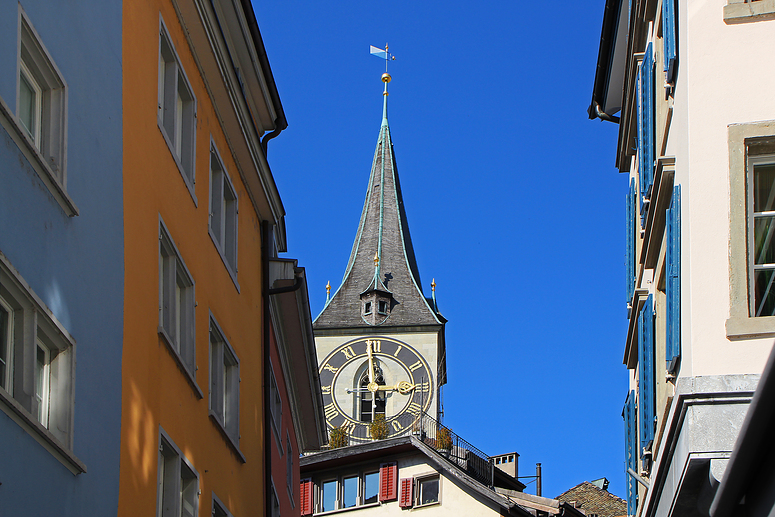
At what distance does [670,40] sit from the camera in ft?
36.8

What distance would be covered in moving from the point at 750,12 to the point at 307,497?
2781 centimetres

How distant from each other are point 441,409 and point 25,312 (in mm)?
57838

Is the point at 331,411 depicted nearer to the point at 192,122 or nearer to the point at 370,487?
the point at 370,487

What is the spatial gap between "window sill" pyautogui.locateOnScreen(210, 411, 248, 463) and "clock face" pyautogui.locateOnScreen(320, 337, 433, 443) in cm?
4588

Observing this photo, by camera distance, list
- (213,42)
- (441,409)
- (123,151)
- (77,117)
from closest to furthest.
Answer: (77,117) < (123,151) < (213,42) < (441,409)

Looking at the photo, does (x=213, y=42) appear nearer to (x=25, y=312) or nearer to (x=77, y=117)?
(x=77, y=117)

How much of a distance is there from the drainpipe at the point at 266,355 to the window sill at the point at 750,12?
9.40m

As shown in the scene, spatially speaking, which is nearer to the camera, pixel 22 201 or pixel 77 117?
pixel 22 201

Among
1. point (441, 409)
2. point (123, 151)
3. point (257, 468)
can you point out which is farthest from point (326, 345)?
point (123, 151)

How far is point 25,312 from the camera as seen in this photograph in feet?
27.5

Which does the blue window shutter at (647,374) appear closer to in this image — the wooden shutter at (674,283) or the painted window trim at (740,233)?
the wooden shutter at (674,283)

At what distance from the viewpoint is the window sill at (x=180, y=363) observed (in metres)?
11.8

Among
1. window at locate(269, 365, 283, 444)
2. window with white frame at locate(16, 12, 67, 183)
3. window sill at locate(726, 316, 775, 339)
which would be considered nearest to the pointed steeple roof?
window at locate(269, 365, 283, 444)

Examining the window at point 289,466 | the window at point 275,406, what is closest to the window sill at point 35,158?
the window at point 275,406
